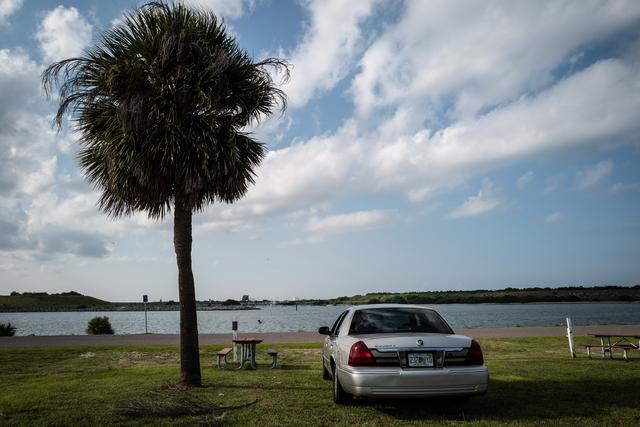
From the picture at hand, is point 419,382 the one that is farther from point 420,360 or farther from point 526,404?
point 526,404

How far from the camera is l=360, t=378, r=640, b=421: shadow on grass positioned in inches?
272

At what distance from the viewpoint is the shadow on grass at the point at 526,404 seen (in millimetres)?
6914

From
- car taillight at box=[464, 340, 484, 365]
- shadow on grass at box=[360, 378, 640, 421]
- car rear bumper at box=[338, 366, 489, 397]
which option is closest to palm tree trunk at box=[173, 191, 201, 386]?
shadow on grass at box=[360, 378, 640, 421]

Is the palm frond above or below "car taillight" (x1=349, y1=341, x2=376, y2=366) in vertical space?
above

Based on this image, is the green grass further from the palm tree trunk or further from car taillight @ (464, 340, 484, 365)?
car taillight @ (464, 340, 484, 365)

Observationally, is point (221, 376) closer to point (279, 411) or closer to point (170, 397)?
point (170, 397)

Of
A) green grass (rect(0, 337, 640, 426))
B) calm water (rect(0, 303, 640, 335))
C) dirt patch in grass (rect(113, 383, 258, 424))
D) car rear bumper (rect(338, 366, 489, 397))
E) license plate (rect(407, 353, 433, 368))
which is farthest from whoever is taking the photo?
calm water (rect(0, 303, 640, 335))

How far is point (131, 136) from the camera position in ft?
33.6

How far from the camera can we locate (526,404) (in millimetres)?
7652

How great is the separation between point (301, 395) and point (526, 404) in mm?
3728

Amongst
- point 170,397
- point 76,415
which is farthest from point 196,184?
point 76,415

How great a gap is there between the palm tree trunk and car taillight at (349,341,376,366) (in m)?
4.92

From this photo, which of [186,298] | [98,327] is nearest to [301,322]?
[98,327]

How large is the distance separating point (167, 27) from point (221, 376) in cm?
799
